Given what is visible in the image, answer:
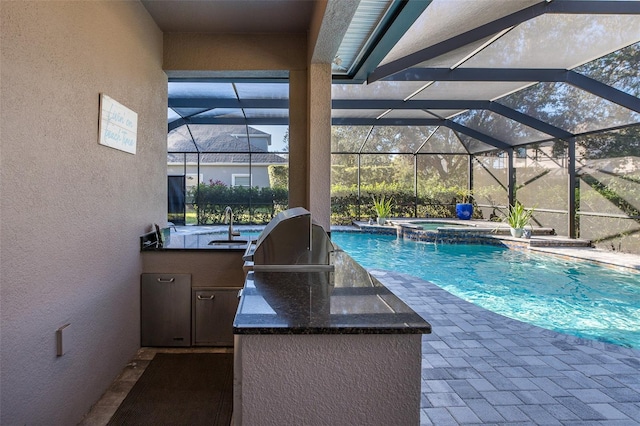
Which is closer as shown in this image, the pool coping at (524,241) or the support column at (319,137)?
the support column at (319,137)

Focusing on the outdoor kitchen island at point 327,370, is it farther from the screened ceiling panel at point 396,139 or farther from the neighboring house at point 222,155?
the screened ceiling panel at point 396,139

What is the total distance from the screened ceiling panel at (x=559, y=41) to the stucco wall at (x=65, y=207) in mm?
5359

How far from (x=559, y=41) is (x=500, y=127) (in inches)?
218

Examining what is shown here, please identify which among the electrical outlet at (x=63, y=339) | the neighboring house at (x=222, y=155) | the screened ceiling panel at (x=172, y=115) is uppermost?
the screened ceiling panel at (x=172, y=115)

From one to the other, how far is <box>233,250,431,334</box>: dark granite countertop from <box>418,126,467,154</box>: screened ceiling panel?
488 inches

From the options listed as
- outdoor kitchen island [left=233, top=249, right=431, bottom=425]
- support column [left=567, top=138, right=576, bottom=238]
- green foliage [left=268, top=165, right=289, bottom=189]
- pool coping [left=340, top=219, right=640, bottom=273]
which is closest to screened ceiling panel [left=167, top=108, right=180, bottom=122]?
green foliage [left=268, top=165, right=289, bottom=189]

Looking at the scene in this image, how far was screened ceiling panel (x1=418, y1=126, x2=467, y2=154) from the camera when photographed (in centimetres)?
1336

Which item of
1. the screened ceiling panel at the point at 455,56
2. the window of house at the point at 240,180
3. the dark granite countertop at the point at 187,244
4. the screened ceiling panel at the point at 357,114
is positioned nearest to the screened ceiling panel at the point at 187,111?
the screened ceiling panel at the point at 357,114

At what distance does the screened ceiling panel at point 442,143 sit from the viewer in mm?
13363

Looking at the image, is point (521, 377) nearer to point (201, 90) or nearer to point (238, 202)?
point (201, 90)

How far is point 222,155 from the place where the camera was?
41.6 ft

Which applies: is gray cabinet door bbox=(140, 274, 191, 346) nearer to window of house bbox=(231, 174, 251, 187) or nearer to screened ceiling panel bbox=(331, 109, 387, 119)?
screened ceiling panel bbox=(331, 109, 387, 119)

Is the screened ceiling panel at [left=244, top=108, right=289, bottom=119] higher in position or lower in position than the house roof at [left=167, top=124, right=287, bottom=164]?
higher

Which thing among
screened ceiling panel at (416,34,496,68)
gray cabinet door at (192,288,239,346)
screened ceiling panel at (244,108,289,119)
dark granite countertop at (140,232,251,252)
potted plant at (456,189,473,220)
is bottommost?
gray cabinet door at (192,288,239,346)
